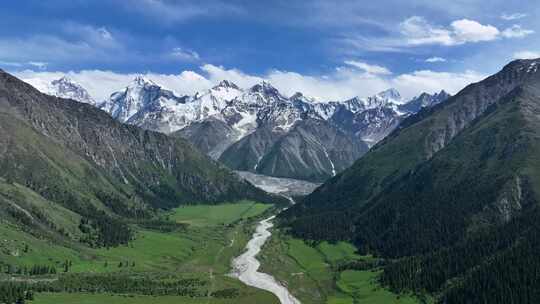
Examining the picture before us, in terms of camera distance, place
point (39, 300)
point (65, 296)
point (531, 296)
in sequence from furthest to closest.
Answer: point (65, 296), point (39, 300), point (531, 296)

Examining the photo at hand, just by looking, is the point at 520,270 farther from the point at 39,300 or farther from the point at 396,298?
the point at 39,300

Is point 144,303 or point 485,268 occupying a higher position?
point 485,268

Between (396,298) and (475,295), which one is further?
(396,298)

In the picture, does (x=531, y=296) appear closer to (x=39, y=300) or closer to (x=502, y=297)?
(x=502, y=297)

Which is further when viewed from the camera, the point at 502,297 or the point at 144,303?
the point at 144,303

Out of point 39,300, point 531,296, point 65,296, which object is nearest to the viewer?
point 531,296

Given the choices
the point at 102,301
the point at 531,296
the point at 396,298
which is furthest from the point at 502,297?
the point at 102,301

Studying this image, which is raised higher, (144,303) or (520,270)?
(520,270)

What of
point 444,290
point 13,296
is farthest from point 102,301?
point 444,290
